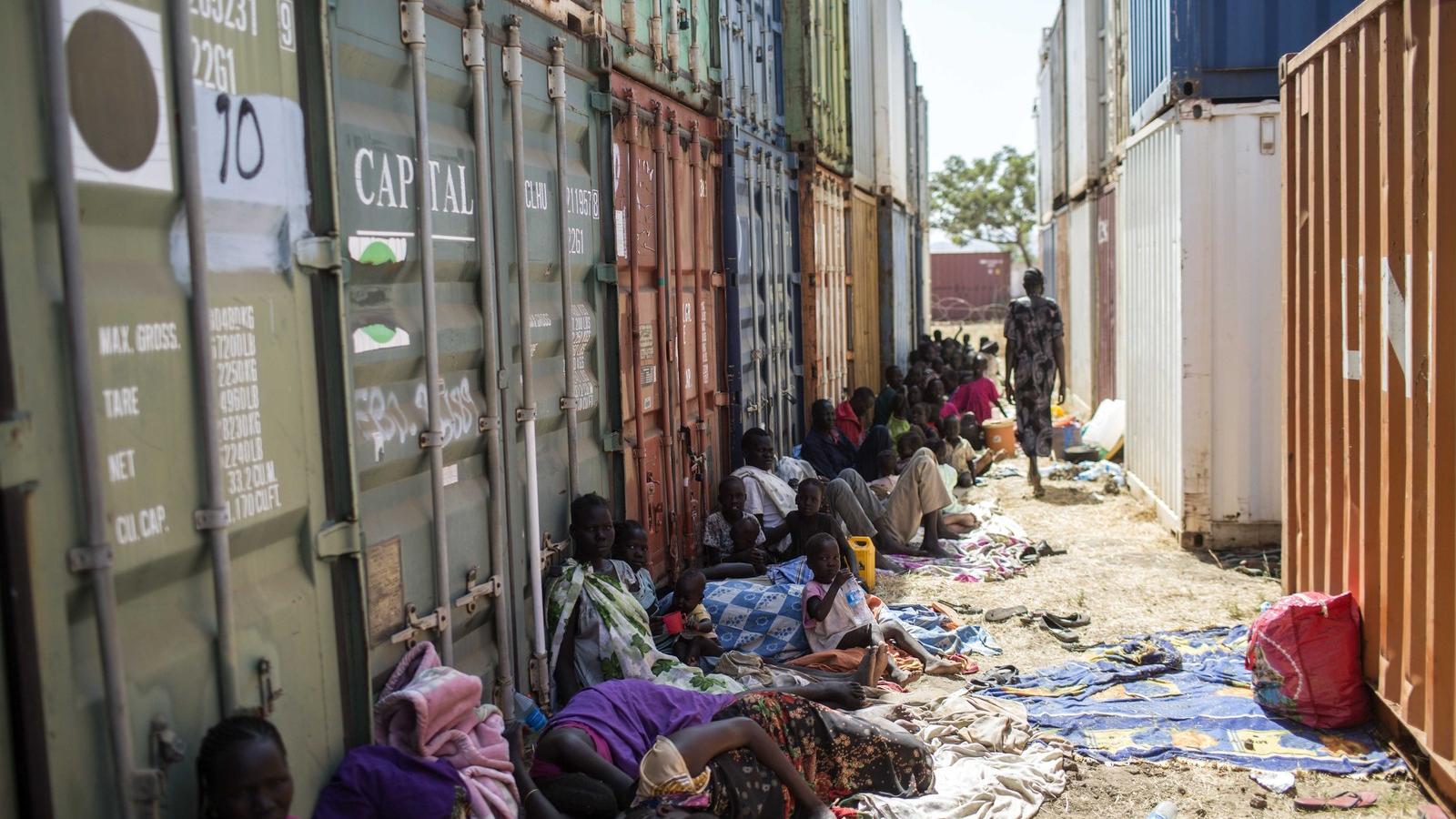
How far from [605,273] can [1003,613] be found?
308cm

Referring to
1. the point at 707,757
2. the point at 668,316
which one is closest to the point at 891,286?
the point at 668,316

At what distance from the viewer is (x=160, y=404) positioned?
2682 mm

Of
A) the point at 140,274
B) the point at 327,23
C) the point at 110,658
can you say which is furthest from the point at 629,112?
the point at 110,658

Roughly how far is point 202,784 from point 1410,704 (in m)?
4.08

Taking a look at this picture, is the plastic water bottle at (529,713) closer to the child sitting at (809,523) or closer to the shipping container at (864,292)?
the child sitting at (809,523)

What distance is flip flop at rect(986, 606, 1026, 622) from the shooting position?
7227mm

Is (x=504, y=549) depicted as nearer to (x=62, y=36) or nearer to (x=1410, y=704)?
(x=62, y=36)

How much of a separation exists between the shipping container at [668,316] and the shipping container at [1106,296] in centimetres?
716

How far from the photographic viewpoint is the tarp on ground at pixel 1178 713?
195 inches

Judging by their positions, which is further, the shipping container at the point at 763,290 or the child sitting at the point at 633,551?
the shipping container at the point at 763,290

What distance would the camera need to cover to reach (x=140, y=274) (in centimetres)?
265

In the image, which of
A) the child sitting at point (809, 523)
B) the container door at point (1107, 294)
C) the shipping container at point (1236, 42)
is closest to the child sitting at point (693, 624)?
the child sitting at point (809, 523)

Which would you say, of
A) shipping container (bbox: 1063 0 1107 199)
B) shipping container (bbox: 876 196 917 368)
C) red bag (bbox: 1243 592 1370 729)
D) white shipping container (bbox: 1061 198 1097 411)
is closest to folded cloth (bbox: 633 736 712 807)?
red bag (bbox: 1243 592 1370 729)

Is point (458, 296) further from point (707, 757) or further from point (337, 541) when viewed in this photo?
point (707, 757)
